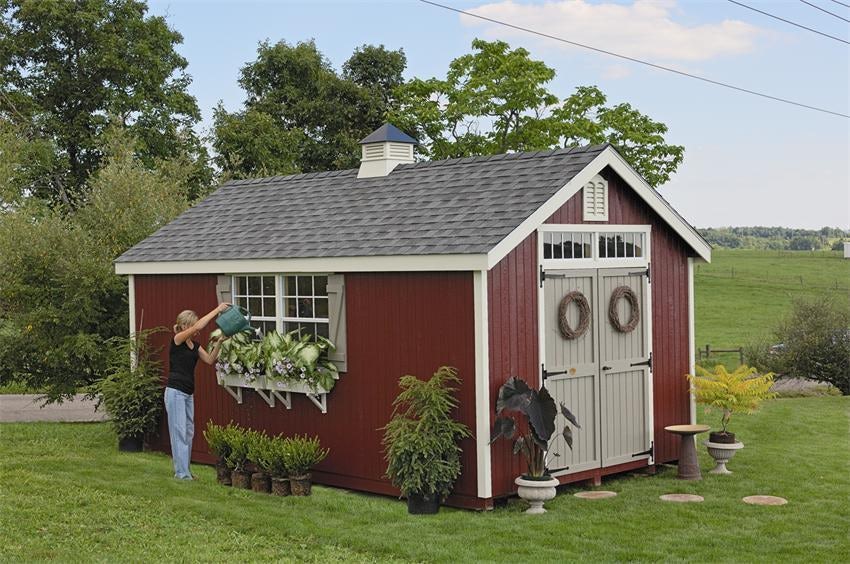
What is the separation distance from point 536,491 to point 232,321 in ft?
12.1

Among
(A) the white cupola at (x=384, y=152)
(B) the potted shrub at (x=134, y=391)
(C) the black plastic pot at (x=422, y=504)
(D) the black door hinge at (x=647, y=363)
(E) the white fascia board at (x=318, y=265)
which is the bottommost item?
(C) the black plastic pot at (x=422, y=504)

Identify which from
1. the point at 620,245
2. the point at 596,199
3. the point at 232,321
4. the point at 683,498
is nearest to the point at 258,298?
the point at 232,321

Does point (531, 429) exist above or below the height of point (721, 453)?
above

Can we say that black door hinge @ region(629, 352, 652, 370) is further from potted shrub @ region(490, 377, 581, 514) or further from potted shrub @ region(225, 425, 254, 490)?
potted shrub @ region(225, 425, 254, 490)

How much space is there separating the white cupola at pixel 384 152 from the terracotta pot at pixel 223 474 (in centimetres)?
376

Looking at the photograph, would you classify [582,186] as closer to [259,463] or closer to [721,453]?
[721,453]

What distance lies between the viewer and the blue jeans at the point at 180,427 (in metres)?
11.7

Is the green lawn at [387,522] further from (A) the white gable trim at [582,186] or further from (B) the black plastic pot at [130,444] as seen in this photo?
(A) the white gable trim at [582,186]

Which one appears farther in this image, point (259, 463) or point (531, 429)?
point (259, 463)

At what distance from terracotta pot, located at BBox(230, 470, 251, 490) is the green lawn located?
0.65ft

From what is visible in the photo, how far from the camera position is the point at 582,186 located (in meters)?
11.1

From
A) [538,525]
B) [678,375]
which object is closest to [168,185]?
[678,375]

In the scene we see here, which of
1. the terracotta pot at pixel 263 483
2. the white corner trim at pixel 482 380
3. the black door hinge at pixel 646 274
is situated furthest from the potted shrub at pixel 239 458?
the black door hinge at pixel 646 274

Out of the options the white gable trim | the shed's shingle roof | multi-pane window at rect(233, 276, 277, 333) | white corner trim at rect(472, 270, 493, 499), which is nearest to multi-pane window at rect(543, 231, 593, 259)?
the white gable trim
